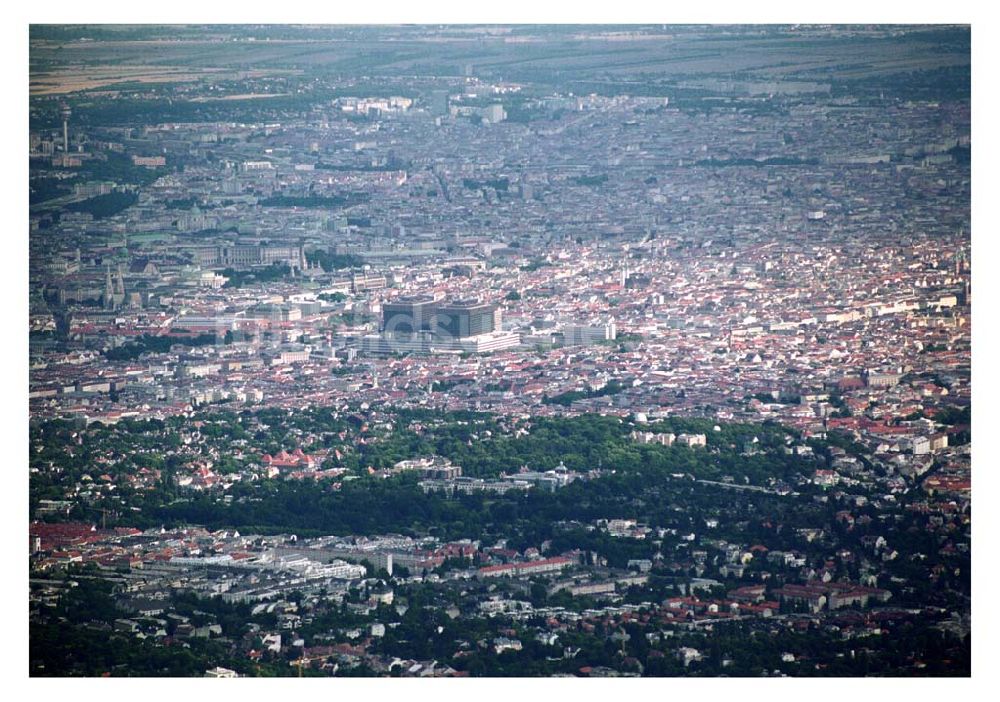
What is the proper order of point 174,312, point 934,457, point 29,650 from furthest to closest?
1. point 174,312
2. point 934,457
3. point 29,650

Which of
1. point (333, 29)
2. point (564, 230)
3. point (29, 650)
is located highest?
point (333, 29)

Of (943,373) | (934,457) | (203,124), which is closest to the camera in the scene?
(934,457)

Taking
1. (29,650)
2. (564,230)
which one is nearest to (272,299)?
(564,230)

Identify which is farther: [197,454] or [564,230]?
[564,230]

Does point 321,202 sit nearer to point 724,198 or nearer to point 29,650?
point 724,198

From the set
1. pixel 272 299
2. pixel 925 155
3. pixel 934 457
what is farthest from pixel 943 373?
pixel 272 299

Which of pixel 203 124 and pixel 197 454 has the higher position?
pixel 203 124
